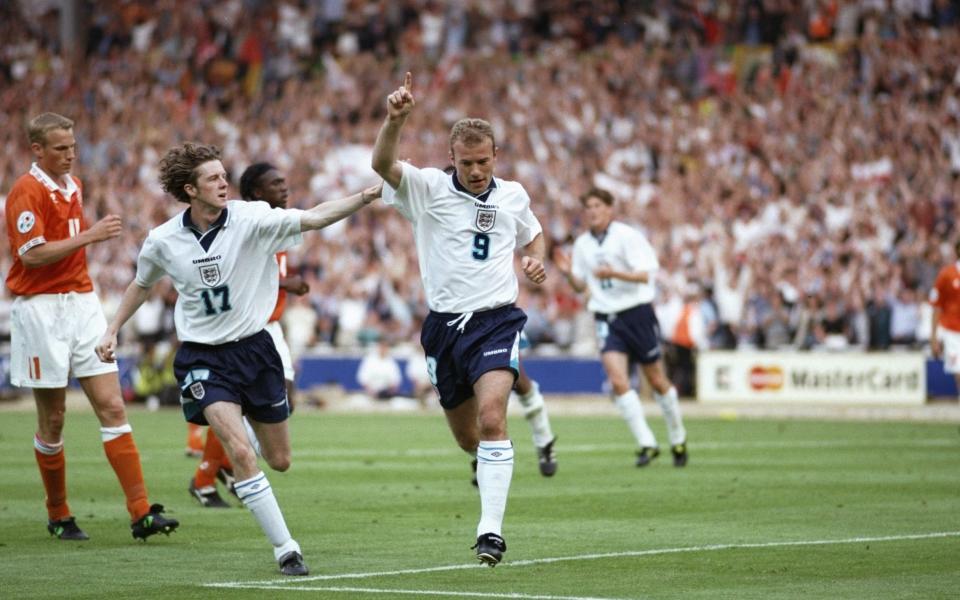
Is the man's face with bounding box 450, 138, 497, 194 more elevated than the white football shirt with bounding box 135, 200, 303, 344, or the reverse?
the man's face with bounding box 450, 138, 497, 194

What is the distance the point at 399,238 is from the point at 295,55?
795 cm

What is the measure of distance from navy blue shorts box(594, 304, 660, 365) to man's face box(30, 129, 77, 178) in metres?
7.40

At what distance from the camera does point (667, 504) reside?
1323 centimetres

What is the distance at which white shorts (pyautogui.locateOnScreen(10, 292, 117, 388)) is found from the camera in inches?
442

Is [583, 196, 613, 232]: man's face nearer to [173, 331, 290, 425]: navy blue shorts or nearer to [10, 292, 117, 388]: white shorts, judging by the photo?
[10, 292, 117, 388]: white shorts

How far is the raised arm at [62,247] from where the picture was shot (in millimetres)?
10367

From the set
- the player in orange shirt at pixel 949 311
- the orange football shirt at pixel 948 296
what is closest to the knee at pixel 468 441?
the player in orange shirt at pixel 949 311

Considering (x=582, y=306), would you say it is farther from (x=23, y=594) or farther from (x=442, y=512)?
(x=23, y=594)

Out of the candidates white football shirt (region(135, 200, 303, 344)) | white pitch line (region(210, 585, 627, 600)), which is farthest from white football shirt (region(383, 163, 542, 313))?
white pitch line (region(210, 585, 627, 600))

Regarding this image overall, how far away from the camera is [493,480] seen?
9617 mm

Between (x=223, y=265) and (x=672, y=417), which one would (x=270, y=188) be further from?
(x=672, y=417)

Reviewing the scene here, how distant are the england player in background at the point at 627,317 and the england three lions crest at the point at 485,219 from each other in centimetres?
684

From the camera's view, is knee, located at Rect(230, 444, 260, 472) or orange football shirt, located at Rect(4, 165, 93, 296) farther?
orange football shirt, located at Rect(4, 165, 93, 296)

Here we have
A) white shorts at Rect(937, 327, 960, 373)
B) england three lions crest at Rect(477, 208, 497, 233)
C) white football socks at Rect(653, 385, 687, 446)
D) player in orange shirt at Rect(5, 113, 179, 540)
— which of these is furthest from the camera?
white shorts at Rect(937, 327, 960, 373)
